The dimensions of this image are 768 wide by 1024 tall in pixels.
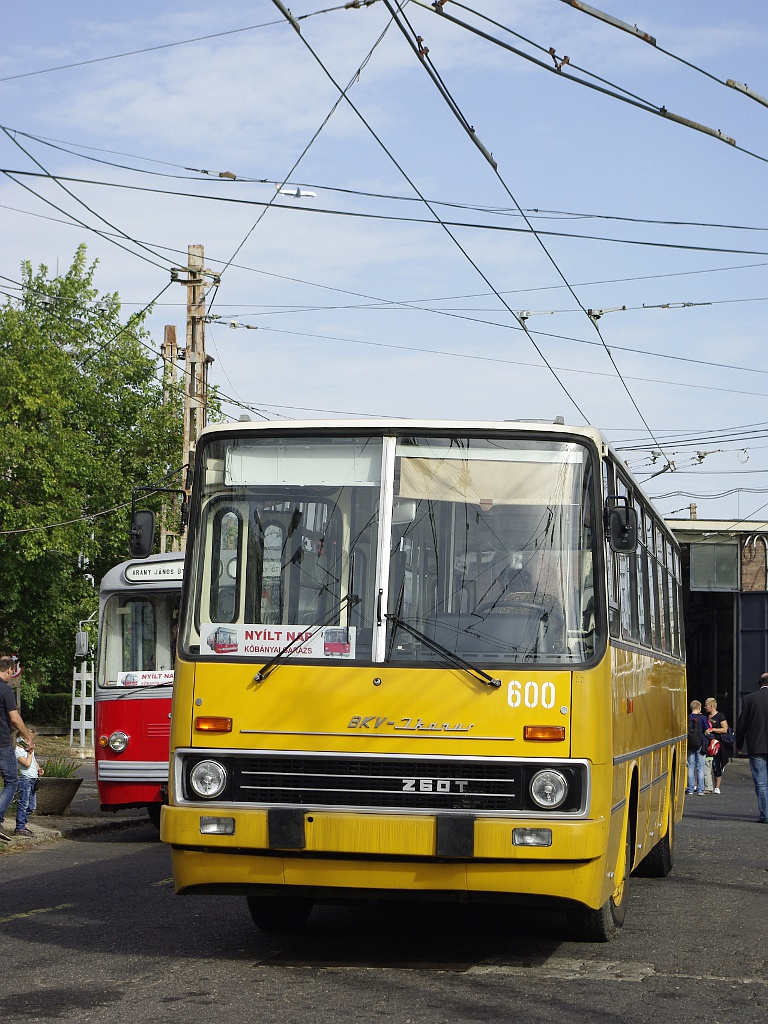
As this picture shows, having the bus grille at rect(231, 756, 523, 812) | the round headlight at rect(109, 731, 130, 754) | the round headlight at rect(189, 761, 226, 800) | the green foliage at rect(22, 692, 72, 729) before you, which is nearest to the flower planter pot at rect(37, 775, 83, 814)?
the round headlight at rect(109, 731, 130, 754)

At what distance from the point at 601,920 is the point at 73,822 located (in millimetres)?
10179

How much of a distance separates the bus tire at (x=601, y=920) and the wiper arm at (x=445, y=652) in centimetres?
162

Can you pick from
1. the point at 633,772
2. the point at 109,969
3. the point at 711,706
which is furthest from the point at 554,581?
the point at 711,706

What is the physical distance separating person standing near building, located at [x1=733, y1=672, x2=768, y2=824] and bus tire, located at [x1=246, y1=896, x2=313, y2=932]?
38.8ft

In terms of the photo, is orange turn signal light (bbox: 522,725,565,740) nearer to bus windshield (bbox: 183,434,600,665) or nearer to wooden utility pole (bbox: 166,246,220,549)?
bus windshield (bbox: 183,434,600,665)

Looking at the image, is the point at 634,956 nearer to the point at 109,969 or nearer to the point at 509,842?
the point at 509,842

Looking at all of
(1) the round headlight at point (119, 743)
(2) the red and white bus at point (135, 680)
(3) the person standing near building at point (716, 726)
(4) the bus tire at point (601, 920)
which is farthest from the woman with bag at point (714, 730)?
(4) the bus tire at point (601, 920)

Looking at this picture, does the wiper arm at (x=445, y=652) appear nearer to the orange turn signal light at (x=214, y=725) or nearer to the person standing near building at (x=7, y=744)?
the orange turn signal light at (x=214, y=725)

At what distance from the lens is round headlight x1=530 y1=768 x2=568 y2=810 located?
7465mm

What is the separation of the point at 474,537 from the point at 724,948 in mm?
3056

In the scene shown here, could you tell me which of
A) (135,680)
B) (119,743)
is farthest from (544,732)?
(135,680)

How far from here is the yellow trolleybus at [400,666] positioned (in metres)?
7.49

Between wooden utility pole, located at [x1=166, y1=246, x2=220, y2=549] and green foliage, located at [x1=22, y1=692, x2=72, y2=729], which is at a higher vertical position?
wooden utility pole, located at [x1=166, y1=246, x2=220, y2=549]

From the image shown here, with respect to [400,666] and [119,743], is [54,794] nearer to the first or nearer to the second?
[119,743]
